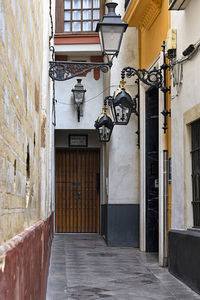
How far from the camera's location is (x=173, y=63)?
926 centimetres

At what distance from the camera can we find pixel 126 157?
46.1 ft

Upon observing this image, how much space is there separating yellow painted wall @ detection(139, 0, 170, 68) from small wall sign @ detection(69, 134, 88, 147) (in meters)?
5.01

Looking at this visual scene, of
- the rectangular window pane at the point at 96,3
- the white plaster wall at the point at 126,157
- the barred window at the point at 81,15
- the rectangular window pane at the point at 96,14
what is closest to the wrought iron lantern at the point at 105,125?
A: the white plaster wall at the point at 126,157

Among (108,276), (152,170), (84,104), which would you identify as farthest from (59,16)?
(108,276)

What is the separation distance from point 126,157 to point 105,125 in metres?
0.97

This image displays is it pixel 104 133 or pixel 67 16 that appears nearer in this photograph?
pixel 104 133

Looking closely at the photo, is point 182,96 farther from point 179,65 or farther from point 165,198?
point 165,198

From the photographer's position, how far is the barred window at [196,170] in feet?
26.7

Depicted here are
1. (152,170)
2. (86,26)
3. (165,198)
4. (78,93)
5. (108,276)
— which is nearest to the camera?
(108,276)

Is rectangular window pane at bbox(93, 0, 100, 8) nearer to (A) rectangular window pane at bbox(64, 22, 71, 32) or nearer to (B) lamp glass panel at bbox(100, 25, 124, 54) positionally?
(A) rectangular window pane at bbox(64, 22, 71, 32)

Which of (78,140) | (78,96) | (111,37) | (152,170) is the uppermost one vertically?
(78,96)

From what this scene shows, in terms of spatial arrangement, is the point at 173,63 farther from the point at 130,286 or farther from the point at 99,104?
the point at 99,104

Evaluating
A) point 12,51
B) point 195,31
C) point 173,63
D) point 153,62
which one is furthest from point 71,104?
point 12,51

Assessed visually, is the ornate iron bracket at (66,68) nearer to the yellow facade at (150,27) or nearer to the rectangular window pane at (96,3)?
the yellow facade at (150,27)
